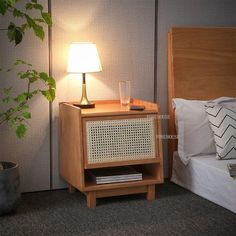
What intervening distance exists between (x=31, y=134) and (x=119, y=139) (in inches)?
27.9

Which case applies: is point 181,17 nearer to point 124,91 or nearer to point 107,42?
point 107,42

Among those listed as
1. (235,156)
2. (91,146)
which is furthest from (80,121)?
(235,156)

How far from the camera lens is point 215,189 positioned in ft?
11.3

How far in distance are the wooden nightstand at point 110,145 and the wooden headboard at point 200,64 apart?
1.58 feet

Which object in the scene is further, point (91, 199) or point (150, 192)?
point (150, 192)

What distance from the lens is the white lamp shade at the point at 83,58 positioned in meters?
3.53

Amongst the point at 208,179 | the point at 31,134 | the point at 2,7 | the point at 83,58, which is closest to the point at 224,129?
the point at 208,179

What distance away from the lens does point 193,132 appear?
12.5 feet

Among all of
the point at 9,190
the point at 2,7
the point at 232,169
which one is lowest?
the point at 9,190

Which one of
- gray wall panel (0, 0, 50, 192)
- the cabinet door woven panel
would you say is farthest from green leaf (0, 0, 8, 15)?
the cabinet door woven panel

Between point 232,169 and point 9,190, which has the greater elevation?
point 232,169

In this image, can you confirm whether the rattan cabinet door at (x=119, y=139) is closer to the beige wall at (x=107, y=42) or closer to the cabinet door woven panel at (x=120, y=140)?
the cabinet door woven panel at (x=120, y=140)

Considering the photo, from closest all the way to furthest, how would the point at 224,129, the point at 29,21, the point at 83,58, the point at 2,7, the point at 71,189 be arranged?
the point at 2,7
the point at 29,21
the point at 83,58
the point at 224,129
the point at 71,189

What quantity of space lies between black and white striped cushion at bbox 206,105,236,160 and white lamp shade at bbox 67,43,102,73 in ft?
3.06
